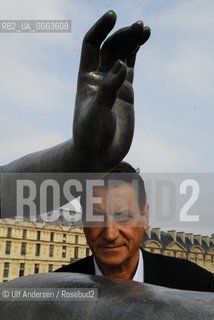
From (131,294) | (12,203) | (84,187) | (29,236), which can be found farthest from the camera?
(29,236)

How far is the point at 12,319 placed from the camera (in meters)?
1.10

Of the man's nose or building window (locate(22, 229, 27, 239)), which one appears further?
building window (locate(22, 229, 27, 239))

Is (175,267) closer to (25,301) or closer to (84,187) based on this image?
(84,187)

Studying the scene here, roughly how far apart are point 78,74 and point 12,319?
3.17ft

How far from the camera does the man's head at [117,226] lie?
1724 mm

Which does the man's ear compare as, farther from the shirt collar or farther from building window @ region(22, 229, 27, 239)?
building window @ region(22, 229, 27, 239)

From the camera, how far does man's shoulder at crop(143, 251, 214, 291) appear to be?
1.85 meters

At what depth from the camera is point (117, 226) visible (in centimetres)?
175

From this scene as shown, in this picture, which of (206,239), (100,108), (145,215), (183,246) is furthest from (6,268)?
(100,108)

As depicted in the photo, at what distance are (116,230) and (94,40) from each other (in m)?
0.73

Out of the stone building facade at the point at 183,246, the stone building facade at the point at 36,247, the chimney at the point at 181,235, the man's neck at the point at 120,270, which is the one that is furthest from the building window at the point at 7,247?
the man's neck at the point at 120,270

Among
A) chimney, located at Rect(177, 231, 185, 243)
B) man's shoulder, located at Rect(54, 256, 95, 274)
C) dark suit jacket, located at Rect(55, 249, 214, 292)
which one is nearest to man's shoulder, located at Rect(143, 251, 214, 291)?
dark suit jacket, located at Rect(55, 249, 214, 292)

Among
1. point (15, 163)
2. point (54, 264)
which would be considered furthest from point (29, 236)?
point (15, 163)

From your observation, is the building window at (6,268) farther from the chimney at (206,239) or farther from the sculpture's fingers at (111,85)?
the sculpture's fingers at (111,85)
